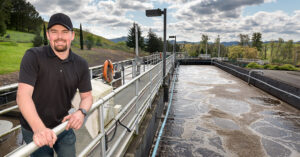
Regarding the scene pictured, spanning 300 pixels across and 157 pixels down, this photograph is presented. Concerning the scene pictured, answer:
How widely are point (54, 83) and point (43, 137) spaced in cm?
61

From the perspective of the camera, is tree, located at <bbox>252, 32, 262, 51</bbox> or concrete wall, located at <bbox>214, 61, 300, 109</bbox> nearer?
concrete wall, located at <bbox>214, 61, 300, 109</bbox>

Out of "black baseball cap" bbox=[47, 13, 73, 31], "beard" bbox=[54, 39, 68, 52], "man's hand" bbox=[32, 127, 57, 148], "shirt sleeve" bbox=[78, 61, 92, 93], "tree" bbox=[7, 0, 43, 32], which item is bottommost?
"man's hand" bbox=[32, 127, 57, 148]

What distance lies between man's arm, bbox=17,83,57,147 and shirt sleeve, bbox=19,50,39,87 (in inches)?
1.7

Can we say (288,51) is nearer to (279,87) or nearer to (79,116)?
(279,87)

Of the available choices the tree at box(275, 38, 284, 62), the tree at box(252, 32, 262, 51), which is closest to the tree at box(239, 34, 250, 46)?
the tree at box(252, 32, 262, 51)

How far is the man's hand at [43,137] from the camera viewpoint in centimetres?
109

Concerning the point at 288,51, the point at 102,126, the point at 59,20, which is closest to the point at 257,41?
the point at 288,51

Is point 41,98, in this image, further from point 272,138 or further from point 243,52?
point 243,52

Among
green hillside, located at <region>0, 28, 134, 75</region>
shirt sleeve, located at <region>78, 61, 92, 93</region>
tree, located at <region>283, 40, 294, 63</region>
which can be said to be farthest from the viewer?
tree, located at <region>283, 40, 294, 63</region>

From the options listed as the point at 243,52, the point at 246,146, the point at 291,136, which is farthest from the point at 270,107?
the point at 243,52

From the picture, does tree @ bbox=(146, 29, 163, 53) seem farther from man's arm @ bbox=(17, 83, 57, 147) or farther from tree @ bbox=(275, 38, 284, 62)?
tree @ bbox=(275, 38, 284, 62)

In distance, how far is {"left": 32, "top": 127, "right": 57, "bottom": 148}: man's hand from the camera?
109 centimetres

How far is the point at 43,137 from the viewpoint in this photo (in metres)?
1.14

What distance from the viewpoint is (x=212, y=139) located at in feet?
15.5
